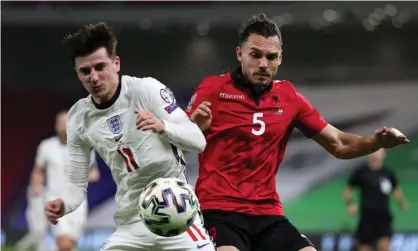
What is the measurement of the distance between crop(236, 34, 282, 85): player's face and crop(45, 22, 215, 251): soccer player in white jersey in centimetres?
56

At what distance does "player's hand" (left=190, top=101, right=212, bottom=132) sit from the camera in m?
5.36

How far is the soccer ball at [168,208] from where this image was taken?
4.84 m

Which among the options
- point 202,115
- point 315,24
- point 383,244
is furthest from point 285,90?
point 315,24

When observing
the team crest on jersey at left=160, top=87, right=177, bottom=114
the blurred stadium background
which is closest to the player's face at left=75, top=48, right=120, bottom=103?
the team crest on jersey at left=160, top=87, right=177, bottom=114

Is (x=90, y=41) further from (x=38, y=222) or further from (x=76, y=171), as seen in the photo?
(x=38, y=222)

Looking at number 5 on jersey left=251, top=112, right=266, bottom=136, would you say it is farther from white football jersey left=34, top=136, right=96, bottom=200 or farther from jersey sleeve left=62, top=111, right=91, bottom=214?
white football jersey left=34, top=136, right=96, bottom=200

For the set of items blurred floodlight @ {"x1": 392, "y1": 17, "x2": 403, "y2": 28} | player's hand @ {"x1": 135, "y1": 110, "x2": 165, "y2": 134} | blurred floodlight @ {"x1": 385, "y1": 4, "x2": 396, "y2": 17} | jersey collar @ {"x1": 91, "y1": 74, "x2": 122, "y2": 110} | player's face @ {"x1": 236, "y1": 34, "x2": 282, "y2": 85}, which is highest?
blurred floodlight @ {"x1": 385, "y1": 4, "x2": 396, "y2": 17}

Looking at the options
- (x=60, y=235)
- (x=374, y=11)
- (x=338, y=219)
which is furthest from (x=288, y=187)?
(x=60, y=235)

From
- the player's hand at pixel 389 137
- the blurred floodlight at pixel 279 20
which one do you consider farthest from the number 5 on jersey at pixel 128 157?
the blurred floodlight at pixel 279 20

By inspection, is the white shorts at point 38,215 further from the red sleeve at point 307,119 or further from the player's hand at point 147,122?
the player's hand at point 147,122

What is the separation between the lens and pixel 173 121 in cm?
511

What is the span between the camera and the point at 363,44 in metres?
17.0

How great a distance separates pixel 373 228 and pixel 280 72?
15.6 feet

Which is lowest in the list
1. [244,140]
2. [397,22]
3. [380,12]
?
[244,140]
